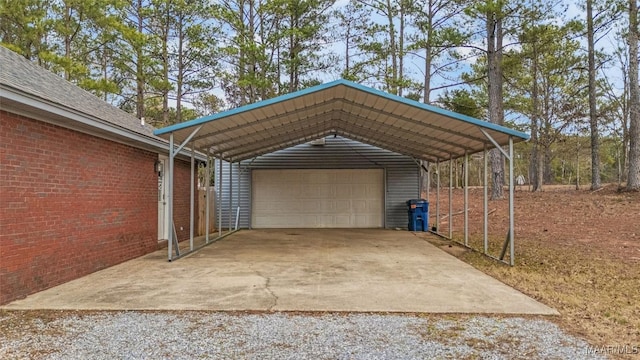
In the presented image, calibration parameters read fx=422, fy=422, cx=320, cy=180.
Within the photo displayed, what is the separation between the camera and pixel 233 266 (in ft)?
22.4

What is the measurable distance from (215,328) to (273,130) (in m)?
6.13

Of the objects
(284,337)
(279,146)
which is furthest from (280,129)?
(284,337)

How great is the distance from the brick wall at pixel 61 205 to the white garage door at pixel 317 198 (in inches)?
224

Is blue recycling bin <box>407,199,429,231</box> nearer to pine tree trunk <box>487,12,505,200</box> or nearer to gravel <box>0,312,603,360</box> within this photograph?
pine tree trunk <box>487,12,505,200</box>

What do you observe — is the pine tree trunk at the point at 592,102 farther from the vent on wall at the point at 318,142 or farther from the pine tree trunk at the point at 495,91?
the vent on wall at the point at 318,142

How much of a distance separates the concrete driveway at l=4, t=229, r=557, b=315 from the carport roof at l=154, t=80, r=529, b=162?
7.40 ft

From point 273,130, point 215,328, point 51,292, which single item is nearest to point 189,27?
point 273,130

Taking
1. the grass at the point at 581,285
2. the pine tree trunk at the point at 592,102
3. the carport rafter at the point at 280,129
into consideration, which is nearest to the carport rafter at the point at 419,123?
the carport rafter at the point at 280,129

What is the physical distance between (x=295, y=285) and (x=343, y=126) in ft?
20.1

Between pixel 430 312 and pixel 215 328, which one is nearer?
pixel 215 328

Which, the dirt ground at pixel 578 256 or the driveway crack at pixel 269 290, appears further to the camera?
the driveway crack at pixel 269 290

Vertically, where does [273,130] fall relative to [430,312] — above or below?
above

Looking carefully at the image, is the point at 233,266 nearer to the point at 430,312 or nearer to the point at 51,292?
the point at 51,292

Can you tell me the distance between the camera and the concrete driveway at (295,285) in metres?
4.48
